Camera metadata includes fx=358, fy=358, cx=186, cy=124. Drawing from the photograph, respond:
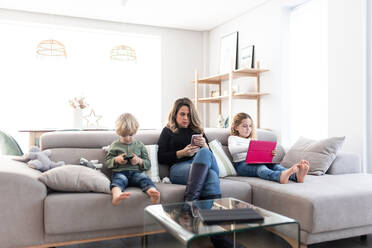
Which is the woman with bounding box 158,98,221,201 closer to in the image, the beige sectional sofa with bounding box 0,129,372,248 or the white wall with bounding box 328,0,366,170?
the beige sectional sofa with bounding box 0,129,372,248

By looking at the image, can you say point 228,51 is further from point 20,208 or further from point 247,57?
point 20,208

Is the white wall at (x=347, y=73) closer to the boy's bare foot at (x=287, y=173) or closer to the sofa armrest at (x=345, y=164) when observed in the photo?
the sofa armrest at (x=345, y=164)

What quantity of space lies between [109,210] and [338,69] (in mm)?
2735

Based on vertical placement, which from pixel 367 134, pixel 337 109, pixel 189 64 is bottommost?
pixel 367 134

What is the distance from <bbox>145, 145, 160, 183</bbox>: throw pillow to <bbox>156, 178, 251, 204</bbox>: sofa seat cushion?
0.42 ft

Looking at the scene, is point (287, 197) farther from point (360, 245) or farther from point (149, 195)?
point (149, 195)

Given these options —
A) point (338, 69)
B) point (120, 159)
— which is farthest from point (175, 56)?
point (120, 159)

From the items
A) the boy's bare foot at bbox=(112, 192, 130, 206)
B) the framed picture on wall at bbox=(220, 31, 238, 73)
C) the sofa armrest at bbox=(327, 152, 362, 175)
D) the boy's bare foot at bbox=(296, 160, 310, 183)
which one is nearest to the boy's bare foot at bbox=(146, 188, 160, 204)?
the boy's bare foot at bbox=(112, 192, 130, 206)

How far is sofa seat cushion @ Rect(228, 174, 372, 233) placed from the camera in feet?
6.51

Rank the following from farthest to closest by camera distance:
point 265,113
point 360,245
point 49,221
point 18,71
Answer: point 18,71 < point 265,113 < point 360,245 < point 49,221

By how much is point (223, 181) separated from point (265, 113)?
2.51m

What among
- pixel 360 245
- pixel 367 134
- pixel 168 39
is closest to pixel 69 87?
pixel 168 39

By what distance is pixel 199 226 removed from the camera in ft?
4.79

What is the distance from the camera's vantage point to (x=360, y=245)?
7.58ft
